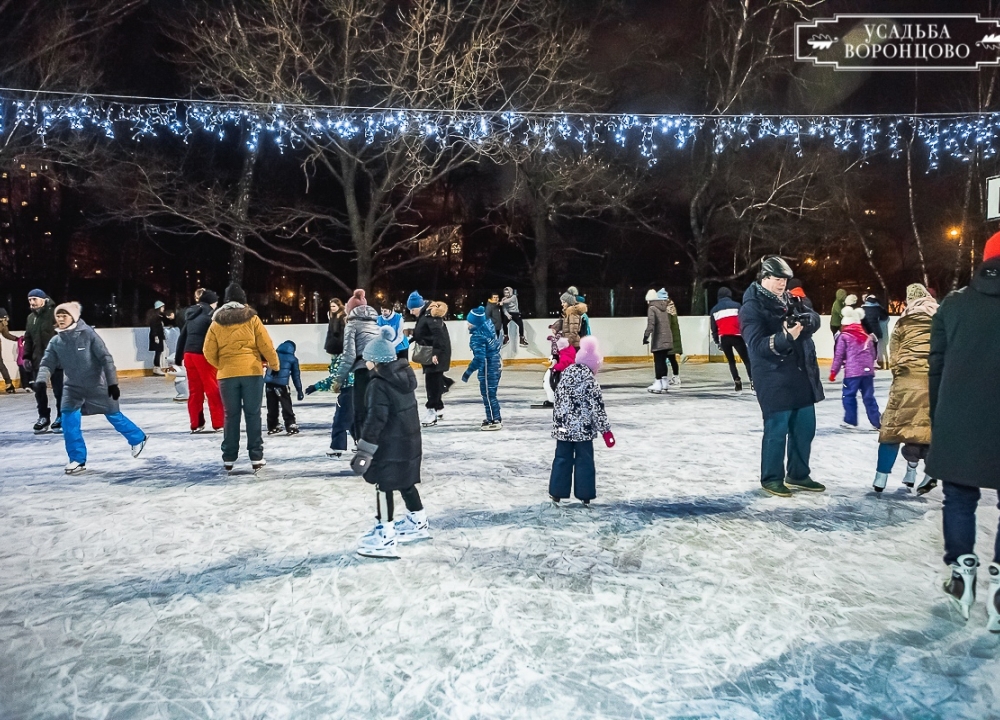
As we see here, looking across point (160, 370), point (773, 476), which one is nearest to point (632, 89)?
point (160, 370)

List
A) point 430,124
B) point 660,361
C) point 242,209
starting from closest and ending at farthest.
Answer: point 660,361
point 430,124
point 242,209

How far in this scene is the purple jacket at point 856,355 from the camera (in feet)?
24.5

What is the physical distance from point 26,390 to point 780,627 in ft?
47.4

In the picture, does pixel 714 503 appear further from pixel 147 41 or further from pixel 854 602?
pixel 147 41

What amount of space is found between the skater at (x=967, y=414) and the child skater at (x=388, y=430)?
2519 mm

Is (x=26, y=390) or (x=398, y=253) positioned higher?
(x=398, y=253)

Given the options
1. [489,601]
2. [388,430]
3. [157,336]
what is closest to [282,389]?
[388,430]

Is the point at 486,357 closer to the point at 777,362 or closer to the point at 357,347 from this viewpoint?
the point at 357,347

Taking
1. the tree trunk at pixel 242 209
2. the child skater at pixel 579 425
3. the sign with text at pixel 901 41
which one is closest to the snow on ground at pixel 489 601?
the child skater at pixel 579 425

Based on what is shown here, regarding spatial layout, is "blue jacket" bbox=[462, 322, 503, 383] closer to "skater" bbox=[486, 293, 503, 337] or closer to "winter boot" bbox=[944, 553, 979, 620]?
"skater" bbox=[486, 293, 503, 337]

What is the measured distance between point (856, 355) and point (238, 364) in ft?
19.5

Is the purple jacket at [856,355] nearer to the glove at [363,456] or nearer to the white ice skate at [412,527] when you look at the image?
the white ice skate at [412,527]

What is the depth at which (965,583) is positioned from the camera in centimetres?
320

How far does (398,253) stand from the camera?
28781 mm
